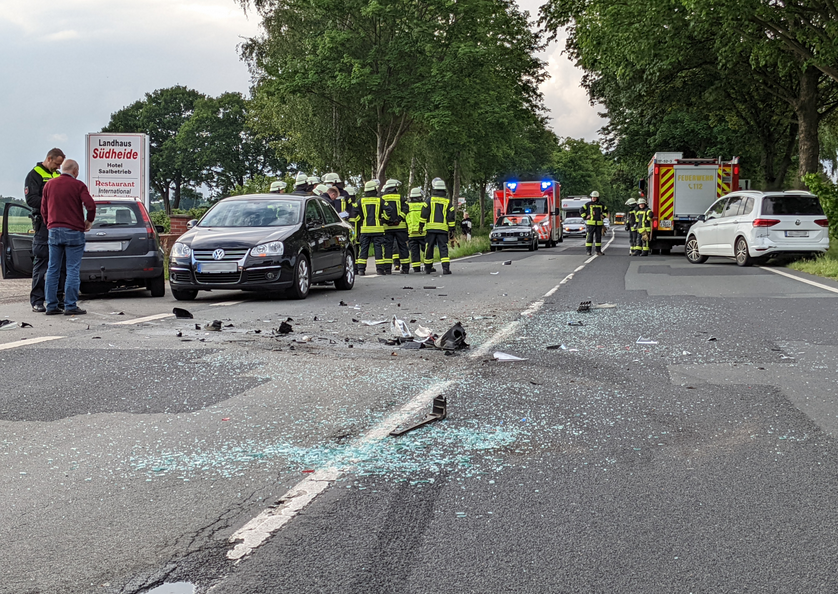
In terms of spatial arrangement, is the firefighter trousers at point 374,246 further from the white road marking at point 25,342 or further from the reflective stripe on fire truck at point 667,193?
the reflective stripe on fire truck at point 667,193

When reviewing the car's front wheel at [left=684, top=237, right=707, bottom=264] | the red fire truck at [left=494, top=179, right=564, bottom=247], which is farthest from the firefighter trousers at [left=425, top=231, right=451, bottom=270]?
the red fire truck at [left=494, top=179, right=564, bottom=247]

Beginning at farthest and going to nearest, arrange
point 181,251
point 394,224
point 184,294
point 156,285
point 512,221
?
point 512,221 → point 394,224 → point 156,285 → point 184,294 → point 181,251

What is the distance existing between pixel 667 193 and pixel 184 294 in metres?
20.5

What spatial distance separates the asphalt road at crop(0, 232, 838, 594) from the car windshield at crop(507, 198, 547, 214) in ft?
112

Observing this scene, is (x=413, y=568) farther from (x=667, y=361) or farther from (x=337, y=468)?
(x=667, y=361)

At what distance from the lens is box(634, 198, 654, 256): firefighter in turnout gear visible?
29844 millimetres

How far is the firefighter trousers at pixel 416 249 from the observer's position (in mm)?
20219

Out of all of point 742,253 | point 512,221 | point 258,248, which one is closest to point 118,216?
point 258,248

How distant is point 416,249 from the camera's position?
67.9 feet

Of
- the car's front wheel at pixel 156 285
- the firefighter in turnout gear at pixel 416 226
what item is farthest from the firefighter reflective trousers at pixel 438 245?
the car's front wheel at pixel 156 285

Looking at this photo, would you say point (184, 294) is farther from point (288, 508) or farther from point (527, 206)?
point (527, 206)

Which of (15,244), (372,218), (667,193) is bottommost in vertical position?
(15,244)

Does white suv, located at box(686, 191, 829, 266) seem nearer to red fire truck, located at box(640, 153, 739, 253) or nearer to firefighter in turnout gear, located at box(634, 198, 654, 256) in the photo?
red fire truck, located at box(640, 153, 739, 253)

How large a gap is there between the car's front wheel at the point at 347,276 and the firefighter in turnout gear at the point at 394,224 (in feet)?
11.2
